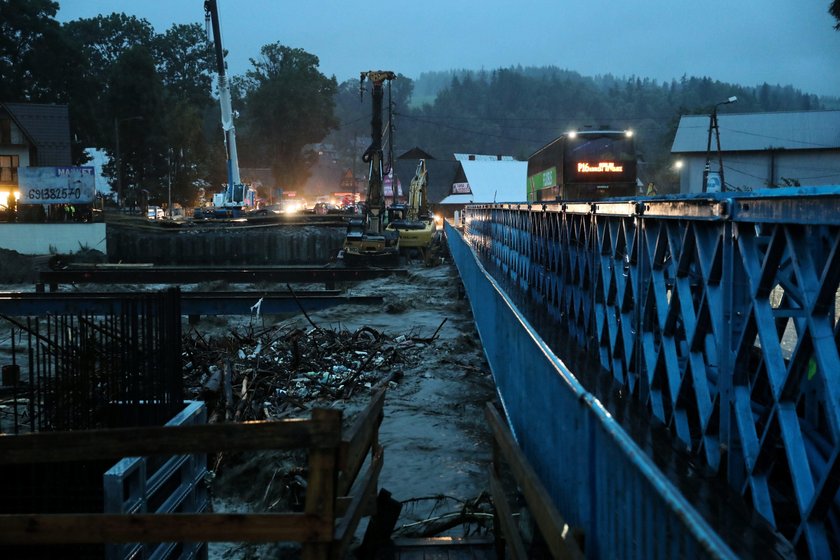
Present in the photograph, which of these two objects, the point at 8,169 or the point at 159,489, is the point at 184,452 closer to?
the point at 159,489

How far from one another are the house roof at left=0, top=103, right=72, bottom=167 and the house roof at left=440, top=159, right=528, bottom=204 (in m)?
43.4

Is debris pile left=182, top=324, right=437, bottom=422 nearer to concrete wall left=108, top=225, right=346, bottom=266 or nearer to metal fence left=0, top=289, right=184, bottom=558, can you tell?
metal fence left=0, top=289, right=184, bottom=558

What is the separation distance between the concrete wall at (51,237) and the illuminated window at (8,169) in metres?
21.2

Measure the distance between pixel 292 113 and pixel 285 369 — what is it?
96203 mm

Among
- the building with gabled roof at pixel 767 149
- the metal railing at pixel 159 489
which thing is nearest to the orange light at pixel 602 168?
the building with gabled roof at pixel 767 149

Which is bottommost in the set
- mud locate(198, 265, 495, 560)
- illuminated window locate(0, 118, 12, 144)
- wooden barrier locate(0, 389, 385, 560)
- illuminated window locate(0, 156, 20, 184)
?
mud locate(198, 265, 495, 560)

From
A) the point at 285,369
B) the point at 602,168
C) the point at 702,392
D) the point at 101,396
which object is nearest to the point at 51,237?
the point at 602,168

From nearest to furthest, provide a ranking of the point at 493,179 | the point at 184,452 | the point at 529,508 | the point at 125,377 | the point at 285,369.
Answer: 1. the point at 184,452
2. the point at 529,508
3. the point at 125,377
4. the point at 285,369
5. the point at 493,179

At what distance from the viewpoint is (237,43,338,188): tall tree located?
105000mm

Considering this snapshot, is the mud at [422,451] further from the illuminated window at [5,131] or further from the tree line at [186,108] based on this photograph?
the illuminated window at [5,131]

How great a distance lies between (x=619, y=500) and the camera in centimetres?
324

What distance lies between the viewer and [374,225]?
3694cm

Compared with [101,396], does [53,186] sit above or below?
above

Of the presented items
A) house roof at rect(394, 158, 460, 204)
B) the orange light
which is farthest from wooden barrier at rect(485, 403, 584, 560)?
house roof at rect(394, 158, 460, 204)
